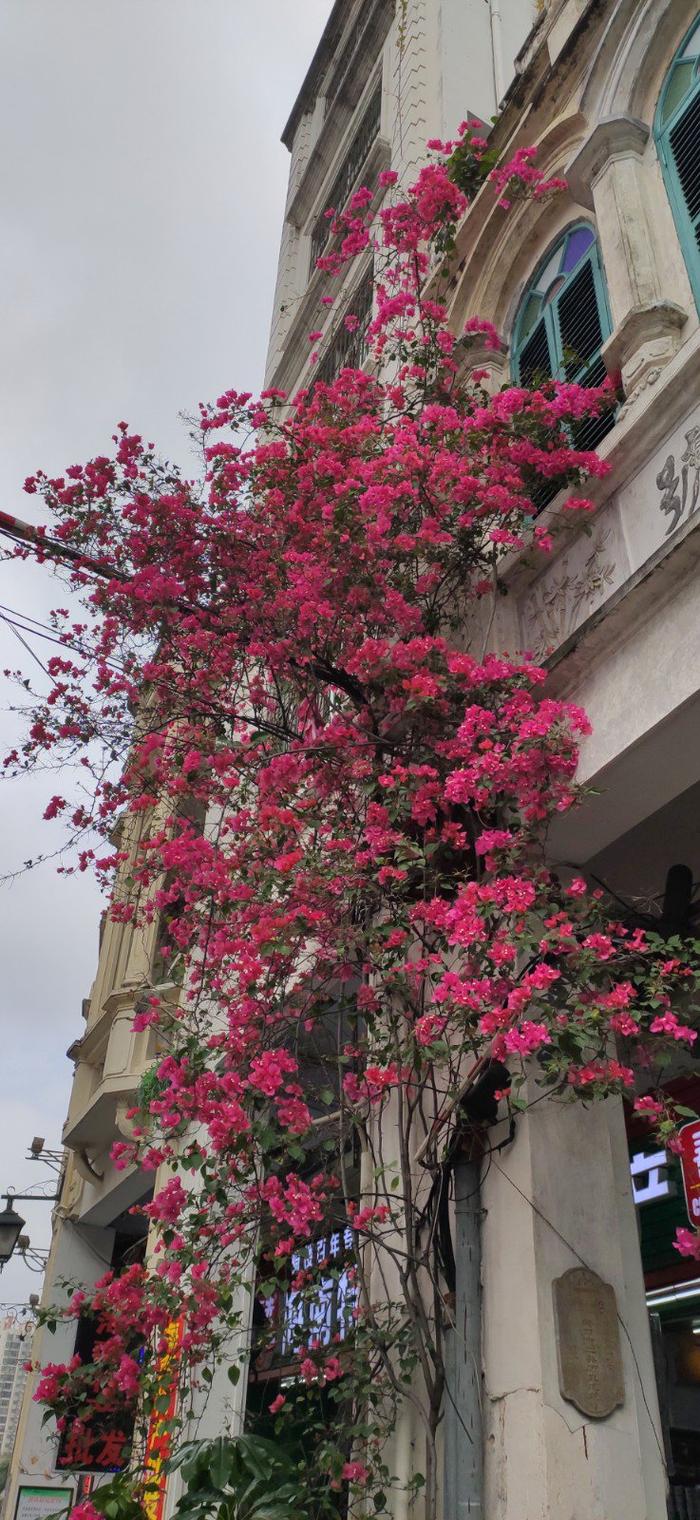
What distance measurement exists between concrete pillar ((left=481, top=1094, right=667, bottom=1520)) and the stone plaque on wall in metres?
0.03

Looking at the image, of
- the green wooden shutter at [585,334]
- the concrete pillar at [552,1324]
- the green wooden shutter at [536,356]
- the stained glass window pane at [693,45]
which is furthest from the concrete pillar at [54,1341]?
the stained glass window pane at [693,45]

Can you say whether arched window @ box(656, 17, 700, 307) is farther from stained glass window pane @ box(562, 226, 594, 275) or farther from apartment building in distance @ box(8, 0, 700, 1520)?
stained glass window pane @ box(562, 226, 594, 275)

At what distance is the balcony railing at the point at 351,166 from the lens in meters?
13.4

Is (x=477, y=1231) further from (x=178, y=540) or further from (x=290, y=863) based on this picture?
(x=178, y=540)

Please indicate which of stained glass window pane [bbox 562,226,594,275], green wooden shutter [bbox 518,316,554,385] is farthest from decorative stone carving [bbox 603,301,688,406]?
stained glass window pane [bbox 562,226,594,275]

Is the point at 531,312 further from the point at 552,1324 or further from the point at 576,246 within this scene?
the point at 552,1324

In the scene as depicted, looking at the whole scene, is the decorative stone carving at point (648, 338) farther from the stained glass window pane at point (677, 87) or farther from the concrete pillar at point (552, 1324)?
the concrete pillar at point (552, 1324)

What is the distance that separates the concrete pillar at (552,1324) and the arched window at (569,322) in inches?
133

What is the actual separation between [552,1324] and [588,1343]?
6.4 inches

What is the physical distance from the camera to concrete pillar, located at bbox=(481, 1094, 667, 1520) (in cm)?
389

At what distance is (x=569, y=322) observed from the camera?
6055mm

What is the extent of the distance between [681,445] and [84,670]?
4.02m

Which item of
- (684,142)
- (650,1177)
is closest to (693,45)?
(684,142)

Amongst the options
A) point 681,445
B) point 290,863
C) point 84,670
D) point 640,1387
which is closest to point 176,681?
point 84,670
